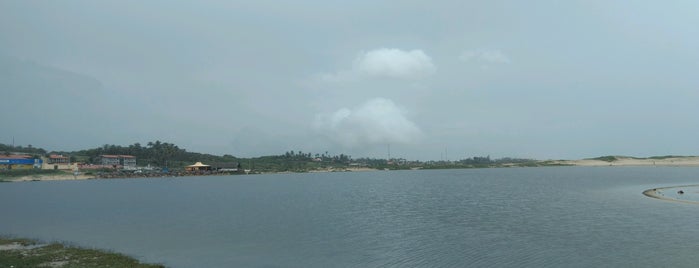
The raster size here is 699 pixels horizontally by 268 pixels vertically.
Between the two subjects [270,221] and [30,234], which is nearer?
[30,234]

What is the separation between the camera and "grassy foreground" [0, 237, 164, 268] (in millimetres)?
28547

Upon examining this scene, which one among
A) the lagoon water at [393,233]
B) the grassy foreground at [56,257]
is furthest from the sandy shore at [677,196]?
the grassy foreground at [56,257]

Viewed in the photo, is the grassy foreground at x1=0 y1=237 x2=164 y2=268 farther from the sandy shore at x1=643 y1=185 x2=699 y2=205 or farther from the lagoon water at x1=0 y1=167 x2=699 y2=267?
the sandy shore at x1=643 y1=185 x2=699 y2=205

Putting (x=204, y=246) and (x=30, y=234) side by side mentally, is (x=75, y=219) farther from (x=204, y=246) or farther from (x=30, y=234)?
(x=204, y=246)

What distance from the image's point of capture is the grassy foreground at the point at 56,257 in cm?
2855

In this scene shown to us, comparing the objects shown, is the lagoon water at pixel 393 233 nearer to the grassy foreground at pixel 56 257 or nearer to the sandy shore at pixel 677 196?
the grassy foreground at pixel 56 257

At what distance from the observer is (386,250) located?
35531 mm

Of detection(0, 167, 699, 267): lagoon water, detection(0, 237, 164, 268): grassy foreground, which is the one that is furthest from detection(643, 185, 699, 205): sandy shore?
detection(0, 237, 164, 268): grassy foreground

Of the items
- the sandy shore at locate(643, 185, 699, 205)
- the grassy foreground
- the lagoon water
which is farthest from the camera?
the sandy shore at locate(643, 185, 699, 205)

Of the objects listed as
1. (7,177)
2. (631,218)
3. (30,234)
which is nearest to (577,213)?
(631,218)

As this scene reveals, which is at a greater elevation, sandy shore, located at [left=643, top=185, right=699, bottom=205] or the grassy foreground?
the grassy foreground

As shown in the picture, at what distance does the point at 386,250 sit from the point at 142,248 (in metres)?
20.3

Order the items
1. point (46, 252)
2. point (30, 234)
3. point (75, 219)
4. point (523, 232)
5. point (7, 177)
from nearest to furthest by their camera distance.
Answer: point (46, 252) → point (523, 232) → point (30, 234) → point (75, 219) → point (7, 177)

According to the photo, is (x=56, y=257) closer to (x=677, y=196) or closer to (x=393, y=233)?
(x=393, y=233)
